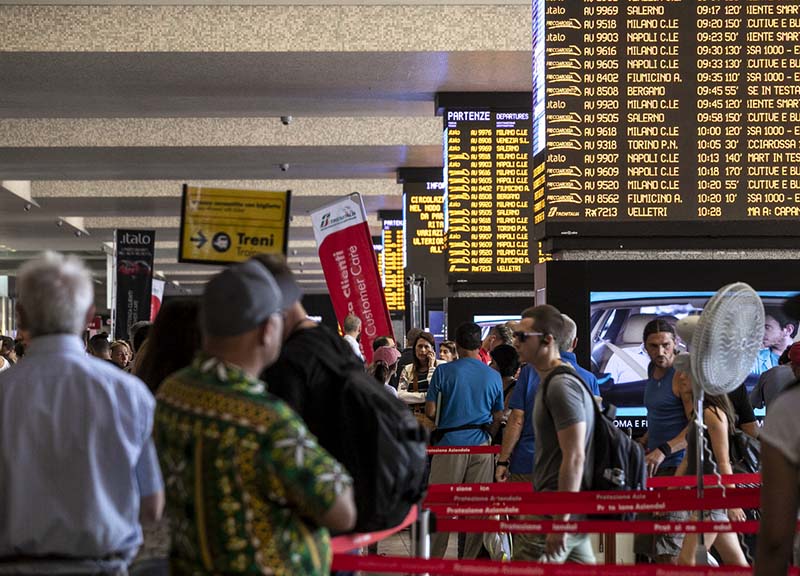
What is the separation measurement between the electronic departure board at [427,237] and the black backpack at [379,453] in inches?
763

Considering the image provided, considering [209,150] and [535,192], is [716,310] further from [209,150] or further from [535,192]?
[209,150]

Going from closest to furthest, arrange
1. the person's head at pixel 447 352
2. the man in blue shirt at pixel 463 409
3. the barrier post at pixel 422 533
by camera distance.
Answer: the barrier post at pixel 422 533 → the man in blue shirt at pixel 463 409 → the person's head at pixel 447 352

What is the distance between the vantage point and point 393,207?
3089 centimetres

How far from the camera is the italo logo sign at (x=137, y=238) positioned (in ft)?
74.9

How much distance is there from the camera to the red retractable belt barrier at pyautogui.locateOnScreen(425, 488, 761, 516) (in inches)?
195

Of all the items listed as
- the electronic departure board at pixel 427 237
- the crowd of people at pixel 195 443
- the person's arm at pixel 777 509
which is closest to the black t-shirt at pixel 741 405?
the crowd of people at pixel 195 443

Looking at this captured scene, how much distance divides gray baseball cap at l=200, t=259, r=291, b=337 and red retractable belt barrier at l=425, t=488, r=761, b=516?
2366 mm

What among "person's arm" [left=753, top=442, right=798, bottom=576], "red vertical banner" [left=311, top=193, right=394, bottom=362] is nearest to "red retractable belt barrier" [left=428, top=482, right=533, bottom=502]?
"red vertical banner" [left=311, top=193, right=394, bottom=362]

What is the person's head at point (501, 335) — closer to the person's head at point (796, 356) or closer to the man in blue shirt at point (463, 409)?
the man in blue shirt at point (463, 409)

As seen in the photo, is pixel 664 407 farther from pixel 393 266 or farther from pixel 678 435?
pixel 393 266

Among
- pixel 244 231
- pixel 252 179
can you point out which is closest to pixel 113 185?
pixel 252 179

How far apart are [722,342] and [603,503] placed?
86 centimetres

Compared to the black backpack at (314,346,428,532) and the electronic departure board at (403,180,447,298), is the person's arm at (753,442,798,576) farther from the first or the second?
the electronic departure board at (403,180,447,298)

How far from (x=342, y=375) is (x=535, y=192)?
6758 millimetres
